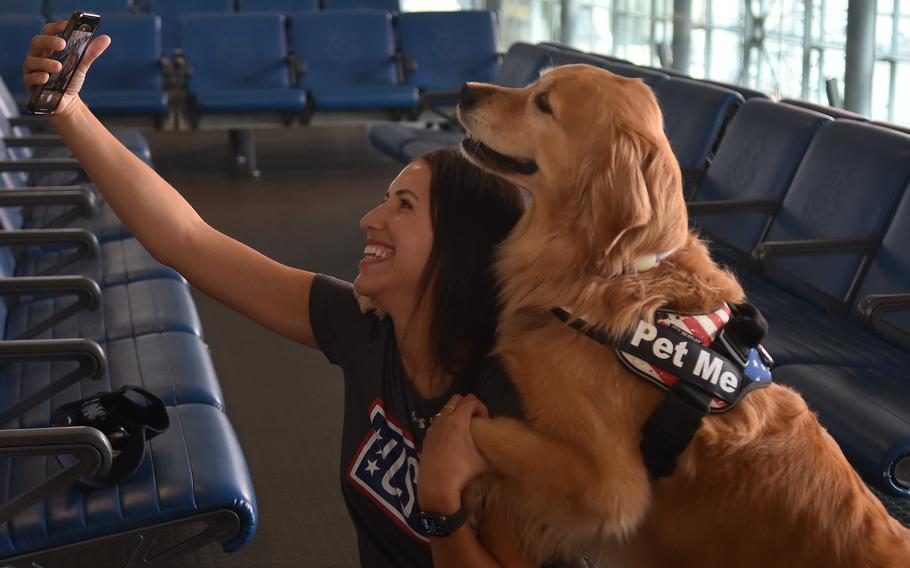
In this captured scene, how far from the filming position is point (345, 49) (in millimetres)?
8406

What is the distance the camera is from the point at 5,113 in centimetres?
575

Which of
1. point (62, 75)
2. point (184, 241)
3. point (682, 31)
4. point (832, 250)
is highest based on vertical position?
point (62, 75)

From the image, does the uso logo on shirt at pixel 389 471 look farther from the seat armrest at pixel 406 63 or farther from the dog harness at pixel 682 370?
the seat armrest at pixel 406 63

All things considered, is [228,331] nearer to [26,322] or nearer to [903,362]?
[26,322]

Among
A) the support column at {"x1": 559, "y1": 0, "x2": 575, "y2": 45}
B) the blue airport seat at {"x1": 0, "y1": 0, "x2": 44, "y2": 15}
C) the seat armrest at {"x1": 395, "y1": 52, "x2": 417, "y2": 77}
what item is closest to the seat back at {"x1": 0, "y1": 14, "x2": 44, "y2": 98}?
the blue airport seat at {"x1": 0, "y1": 0, "x2": 44, "y2": 15}

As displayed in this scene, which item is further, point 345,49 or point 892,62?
point 345,49

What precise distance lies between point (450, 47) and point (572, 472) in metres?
7.17

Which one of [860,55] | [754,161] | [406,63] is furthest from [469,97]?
[406,63]

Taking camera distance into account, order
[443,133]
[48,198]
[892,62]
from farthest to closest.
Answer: [443,133], [892,62], [48,198]

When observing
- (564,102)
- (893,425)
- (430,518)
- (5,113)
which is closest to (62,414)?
(430,518)

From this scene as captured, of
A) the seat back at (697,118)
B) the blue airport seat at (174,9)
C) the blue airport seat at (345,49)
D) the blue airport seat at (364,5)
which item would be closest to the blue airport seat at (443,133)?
the blue airport seat at (345,49)

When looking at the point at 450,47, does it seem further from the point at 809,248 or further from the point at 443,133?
the point at 809,248

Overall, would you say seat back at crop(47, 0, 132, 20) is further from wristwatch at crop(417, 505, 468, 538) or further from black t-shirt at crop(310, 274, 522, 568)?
wristwatch at crop(417, 505, 468, 538)

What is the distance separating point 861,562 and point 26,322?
2.64 meters
